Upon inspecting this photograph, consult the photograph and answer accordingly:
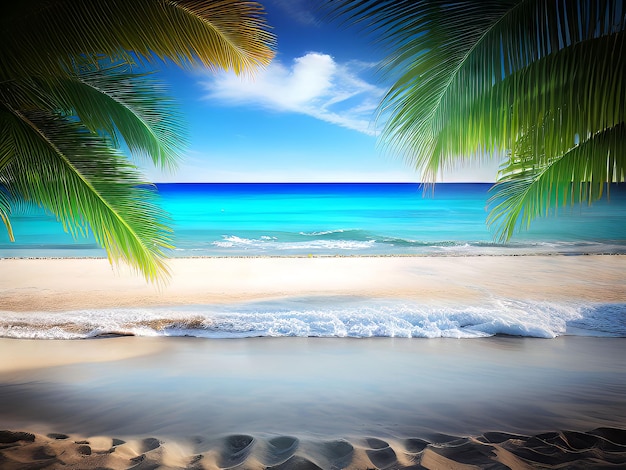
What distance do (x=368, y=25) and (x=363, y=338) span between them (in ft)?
7.40

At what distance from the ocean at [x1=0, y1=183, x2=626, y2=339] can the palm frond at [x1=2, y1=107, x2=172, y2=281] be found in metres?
0.82

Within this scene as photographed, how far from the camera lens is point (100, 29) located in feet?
4.45

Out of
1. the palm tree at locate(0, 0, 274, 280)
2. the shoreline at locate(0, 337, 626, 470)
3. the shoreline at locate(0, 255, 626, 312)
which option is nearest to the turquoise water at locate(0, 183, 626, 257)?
the shoreline at locate(0, 255, 626, 312)

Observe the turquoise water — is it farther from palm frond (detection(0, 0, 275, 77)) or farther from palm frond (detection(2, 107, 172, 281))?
palm frond (detection(0, 0, 275, 77))

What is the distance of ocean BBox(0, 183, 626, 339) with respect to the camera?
121 inches

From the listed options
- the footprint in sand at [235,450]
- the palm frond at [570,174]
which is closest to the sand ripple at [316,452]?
the footprint in sand at [235,450]

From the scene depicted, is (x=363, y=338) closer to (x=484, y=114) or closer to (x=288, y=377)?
(x=288, y=377)

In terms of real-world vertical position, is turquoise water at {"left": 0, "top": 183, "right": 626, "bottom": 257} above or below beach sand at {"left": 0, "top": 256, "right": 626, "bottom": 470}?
above

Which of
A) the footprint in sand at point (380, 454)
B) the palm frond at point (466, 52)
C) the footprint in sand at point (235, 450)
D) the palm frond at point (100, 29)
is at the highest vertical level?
the palm frond at point (100, 29)

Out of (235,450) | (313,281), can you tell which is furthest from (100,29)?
(313,281)

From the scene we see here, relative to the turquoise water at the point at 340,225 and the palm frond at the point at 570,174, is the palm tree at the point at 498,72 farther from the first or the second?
the turquoise water at the point at 340,225

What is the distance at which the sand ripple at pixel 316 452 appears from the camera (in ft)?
4.22

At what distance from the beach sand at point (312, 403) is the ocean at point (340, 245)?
0.20m

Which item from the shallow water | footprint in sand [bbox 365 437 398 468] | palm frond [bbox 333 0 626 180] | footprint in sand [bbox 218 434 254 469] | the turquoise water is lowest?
the shallow water
